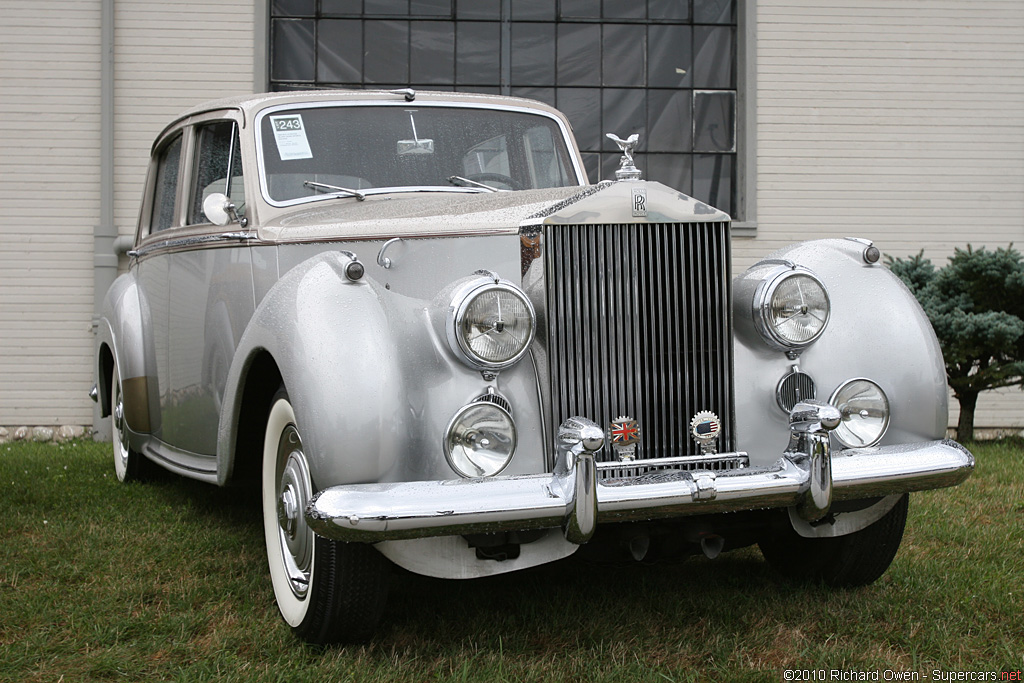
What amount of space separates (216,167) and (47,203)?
4.58m

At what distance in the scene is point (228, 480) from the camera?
3152 millimetres

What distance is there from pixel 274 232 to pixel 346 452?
1.23 meters

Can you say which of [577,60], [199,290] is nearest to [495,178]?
[199,290]

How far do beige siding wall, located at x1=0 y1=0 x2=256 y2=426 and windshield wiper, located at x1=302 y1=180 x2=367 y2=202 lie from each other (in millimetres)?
4692

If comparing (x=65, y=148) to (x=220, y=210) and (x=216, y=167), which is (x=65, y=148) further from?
(x=220, y=210)

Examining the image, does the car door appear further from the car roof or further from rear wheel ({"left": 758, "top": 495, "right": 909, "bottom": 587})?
rear wheel ({"left": 758, "top": 495, "right": 909, "bottom": 587})

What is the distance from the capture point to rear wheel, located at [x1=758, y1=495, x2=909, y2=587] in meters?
3.03

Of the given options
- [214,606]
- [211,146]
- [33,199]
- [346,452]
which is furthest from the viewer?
[33,199]

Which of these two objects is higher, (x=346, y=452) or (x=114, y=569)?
(x=346, y=452)

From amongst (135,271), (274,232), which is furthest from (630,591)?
(135,271)

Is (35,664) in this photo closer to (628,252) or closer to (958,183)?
(628,252)

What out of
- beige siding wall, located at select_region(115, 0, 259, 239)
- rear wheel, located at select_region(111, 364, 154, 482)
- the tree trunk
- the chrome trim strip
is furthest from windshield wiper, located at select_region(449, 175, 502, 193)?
the tree trunk

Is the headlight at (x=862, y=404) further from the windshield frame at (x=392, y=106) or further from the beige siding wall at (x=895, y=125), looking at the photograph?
the beige siding wall at (x=895, y=125)

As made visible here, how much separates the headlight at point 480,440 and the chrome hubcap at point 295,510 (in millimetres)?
430
